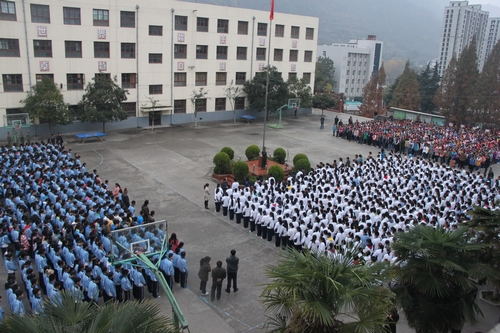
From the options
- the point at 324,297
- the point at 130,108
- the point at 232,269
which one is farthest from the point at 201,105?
the point at 324,297

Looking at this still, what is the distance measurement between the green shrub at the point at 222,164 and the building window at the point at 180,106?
48.2 ft

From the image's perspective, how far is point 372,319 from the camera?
5.15 meters

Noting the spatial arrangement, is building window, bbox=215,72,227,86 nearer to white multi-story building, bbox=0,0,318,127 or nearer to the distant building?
white multi-story building, bbox=0,0,318,127

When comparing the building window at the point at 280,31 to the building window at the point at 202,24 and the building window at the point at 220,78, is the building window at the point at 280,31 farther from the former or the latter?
the building window at the point at 202,24

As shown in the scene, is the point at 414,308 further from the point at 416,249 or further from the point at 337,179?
the point at 337,179

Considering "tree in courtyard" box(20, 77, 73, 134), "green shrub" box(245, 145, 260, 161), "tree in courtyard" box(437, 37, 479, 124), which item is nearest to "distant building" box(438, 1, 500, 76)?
"tree in courtyard" box(437, 37, 479, 124)

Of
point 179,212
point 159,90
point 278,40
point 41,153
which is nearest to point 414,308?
point 179,212

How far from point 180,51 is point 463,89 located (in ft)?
77.1

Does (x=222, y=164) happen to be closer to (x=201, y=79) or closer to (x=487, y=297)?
(x=487, y=297)

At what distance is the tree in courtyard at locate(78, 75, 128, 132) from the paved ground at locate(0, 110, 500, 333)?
5.11 feet

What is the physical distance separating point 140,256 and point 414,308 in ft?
17.7

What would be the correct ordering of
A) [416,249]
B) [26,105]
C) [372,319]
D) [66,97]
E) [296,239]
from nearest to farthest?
[372,319] < [416,249] < [296,239] < [26,105] < [66,97]

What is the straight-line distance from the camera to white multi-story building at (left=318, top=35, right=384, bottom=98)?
85812 mm

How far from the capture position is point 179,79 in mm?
32938
